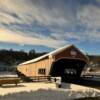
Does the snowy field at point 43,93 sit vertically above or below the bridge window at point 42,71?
below

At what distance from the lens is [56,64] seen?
130ft

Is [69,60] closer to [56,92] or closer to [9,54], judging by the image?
[56,92]

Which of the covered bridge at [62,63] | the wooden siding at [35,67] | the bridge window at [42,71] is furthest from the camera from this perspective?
the bridge window at [42,71]

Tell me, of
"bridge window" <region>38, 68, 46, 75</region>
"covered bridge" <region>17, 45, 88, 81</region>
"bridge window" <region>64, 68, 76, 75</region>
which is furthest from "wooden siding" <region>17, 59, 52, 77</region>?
"bridge window" <region>64, 68, 76, 75</region>

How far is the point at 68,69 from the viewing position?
1666 inches

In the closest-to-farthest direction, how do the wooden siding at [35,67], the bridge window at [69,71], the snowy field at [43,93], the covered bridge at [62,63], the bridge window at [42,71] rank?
the snowy field at [43,93]
the covered bridge at [62,63]
the wooden siding at [35,67]
the bridge window at [42,71]
the bridge window at [69,71]

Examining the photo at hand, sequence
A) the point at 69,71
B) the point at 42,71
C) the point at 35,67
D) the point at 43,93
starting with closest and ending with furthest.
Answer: the point at 43,93
the point at 42,71
the point at 69,71
the point at 35,67

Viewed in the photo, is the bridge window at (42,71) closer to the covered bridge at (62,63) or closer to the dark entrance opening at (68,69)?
the covered bridge at (62,63)

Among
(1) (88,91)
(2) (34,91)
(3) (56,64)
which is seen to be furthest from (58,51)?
(2) (34,91)

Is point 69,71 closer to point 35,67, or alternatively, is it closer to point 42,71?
point 42,71

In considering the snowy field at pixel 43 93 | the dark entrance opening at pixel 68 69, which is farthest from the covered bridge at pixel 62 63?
the snowy field at pixel 43 93

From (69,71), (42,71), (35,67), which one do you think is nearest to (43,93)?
(42,71)

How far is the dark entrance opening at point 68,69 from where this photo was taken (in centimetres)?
4009

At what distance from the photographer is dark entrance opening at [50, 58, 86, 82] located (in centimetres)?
4009
